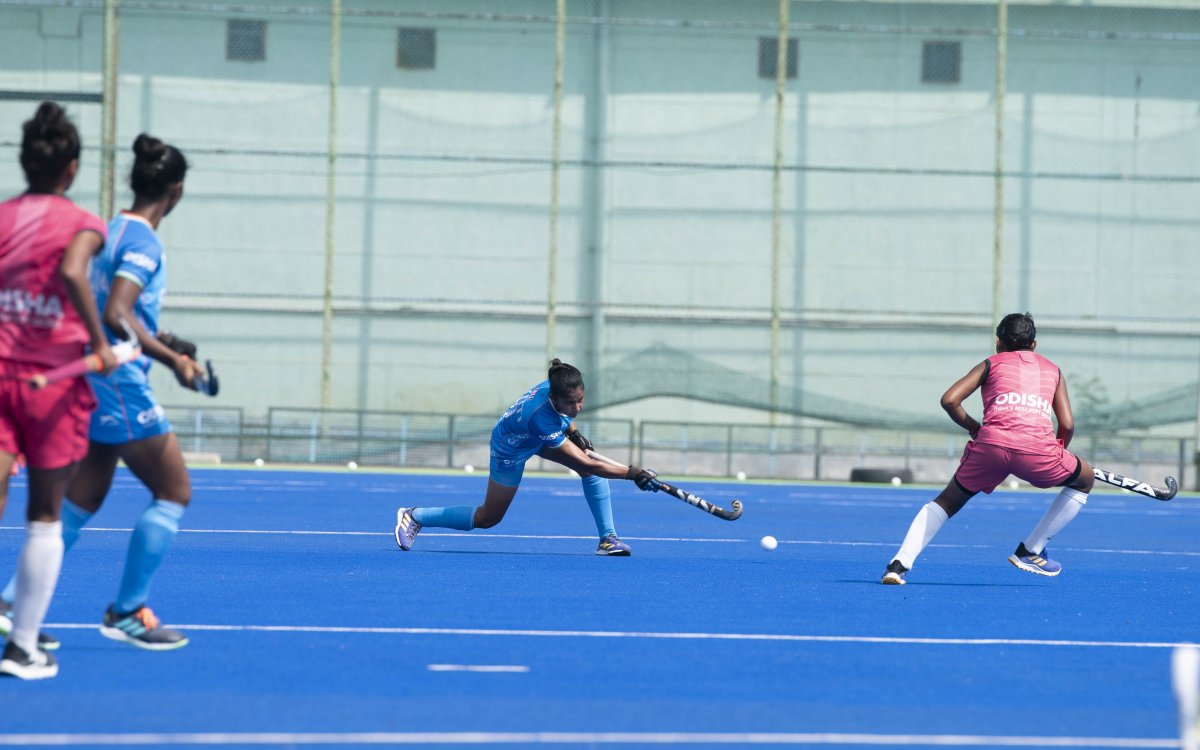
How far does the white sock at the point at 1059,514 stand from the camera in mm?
9484

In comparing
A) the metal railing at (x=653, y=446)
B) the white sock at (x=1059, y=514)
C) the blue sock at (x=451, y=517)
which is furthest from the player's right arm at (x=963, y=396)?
the metal railing at (x=653, y=446)

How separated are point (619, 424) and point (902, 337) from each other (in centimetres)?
734

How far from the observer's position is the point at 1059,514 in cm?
954

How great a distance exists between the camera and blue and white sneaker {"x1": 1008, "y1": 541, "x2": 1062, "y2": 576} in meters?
9.70

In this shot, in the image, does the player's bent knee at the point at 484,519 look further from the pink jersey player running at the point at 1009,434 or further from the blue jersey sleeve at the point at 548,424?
the pink jersey player running at the point at 1009,434

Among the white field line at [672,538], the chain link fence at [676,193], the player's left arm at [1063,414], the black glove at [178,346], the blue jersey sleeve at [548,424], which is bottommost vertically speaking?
the white field line at [672,538]

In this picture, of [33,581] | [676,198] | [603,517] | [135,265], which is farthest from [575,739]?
[676,198]

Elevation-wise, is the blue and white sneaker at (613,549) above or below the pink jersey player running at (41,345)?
below

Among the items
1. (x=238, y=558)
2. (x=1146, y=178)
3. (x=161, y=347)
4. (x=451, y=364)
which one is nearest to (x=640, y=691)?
(x=161, y=347)

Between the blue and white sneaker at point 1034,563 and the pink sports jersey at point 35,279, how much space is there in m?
6.18

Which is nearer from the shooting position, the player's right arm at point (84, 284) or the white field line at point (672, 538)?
the player's right arm at point (84, 284)

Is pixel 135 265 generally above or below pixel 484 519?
above

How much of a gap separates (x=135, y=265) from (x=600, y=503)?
17.8 feet

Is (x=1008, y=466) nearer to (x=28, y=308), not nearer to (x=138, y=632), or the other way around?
(x=138, y=632)
